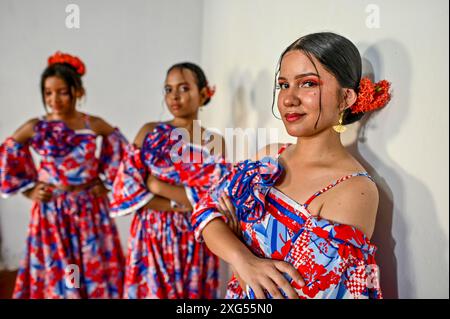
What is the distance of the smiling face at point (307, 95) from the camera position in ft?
2.10

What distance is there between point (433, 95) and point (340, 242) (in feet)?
0.80

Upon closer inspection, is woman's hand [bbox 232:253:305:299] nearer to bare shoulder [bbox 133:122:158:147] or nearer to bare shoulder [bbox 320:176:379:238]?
bare shoulder [bbox 320:176:379:238]

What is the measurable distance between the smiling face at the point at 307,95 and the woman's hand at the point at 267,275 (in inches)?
8.3

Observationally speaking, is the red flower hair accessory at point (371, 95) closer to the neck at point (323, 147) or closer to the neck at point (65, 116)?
the neck at point (323, 147)

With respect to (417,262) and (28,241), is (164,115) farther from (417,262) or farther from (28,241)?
(417,262)

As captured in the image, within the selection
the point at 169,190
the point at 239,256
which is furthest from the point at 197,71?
the point at 239,256

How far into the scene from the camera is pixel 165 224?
4.30 feet

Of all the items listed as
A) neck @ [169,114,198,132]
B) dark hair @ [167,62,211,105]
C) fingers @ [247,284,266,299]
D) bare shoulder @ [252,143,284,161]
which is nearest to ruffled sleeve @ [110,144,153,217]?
neck @ [169,114,198,132]

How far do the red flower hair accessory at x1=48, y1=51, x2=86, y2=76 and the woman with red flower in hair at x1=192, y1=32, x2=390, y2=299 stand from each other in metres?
Result: 0.85

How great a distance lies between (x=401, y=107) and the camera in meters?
0.64

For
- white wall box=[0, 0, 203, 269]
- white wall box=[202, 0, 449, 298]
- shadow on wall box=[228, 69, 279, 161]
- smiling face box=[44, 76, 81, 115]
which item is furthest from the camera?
smiling face box=[44, 76, 81, 115]

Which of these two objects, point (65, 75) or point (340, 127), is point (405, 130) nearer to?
point (340, 127)

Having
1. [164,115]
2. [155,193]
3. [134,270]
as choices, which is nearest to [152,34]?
[164,115]

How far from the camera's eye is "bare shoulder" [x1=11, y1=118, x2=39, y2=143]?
1474mm
